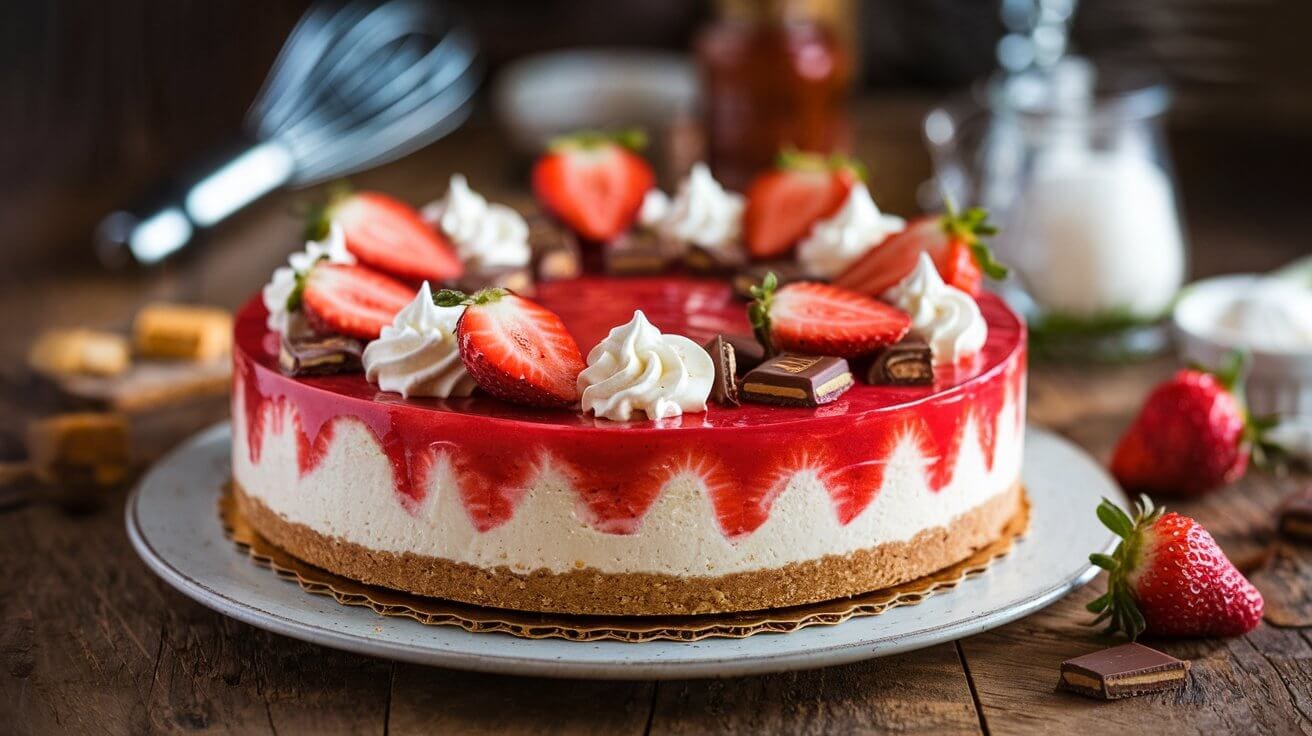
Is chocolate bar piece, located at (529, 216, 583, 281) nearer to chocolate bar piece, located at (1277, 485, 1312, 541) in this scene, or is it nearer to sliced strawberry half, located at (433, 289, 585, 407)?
sliced strawberry half, located at (433, 289, 585, 407)

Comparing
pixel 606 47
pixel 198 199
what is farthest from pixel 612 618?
pixel 606 47

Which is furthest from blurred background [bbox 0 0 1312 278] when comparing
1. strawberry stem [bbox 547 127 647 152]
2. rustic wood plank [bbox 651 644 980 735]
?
rustic wood plank [bbox 651 644 980 735]

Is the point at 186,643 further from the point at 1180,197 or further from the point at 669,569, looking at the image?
the point at 1180,197

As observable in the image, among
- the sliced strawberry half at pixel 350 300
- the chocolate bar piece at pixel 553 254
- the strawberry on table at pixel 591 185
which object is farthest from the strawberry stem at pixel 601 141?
the sliced strawberry half at pixel 350 300

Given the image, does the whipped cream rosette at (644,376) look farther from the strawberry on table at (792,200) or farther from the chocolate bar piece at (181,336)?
the chocolate bar piece at (181,336)

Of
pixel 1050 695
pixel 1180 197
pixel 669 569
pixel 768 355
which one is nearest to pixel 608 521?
pixel 669 569
